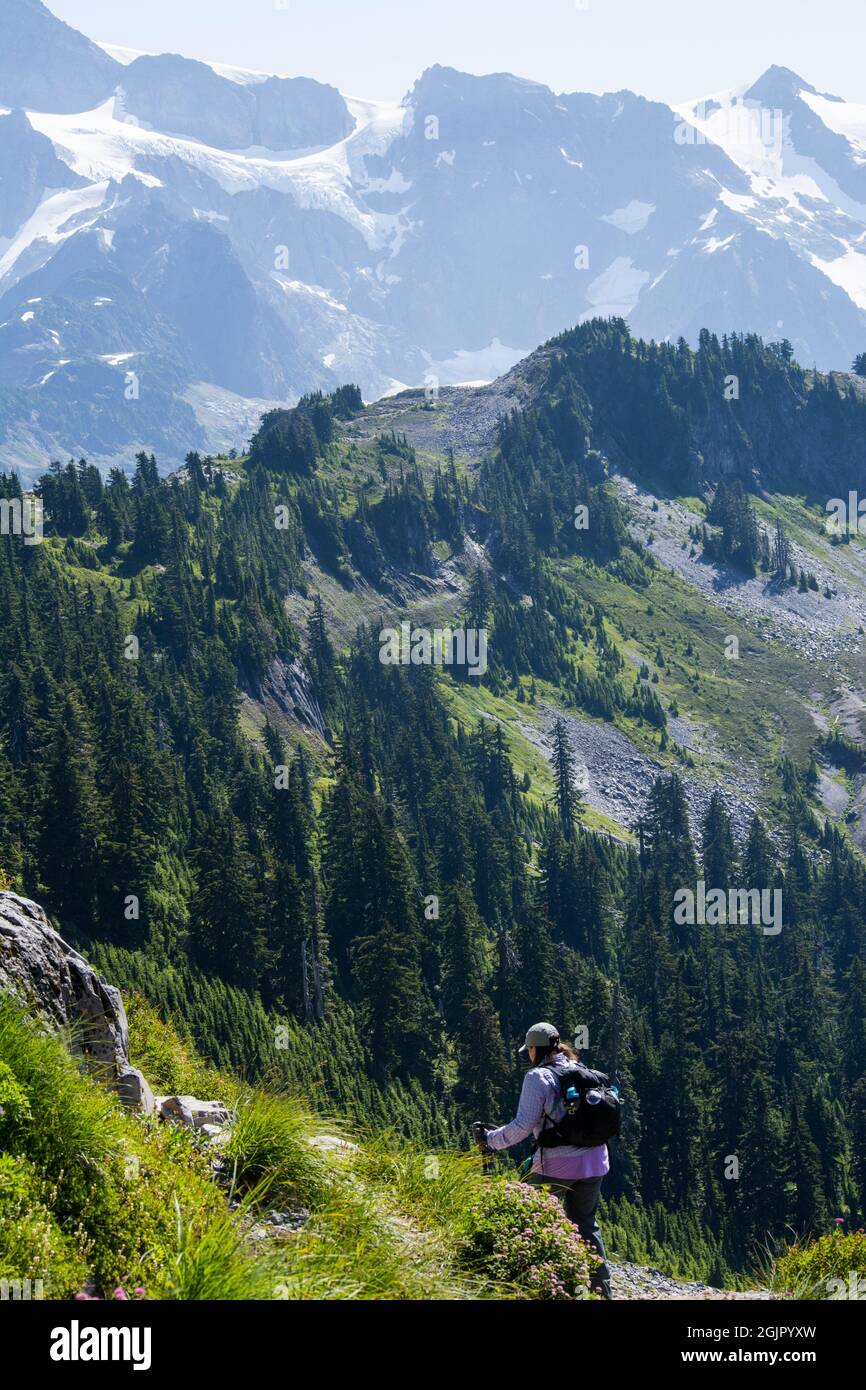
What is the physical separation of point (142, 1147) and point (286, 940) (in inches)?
3298

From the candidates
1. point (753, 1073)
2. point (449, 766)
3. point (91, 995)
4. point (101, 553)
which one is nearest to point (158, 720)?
point (449, 766)

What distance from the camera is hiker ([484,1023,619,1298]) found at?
14016 mm

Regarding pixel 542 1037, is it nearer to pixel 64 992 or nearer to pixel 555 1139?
pixel 555 1139

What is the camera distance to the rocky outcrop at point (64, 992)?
15586mm

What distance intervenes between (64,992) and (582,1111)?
285 inches

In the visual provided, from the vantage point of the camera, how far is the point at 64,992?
16766mm

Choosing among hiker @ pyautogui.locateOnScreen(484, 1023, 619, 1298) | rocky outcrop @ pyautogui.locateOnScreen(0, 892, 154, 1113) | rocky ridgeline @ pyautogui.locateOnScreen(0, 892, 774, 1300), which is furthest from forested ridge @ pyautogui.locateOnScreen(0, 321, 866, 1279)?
hiker @ pyautogui.locateOnScreen(484, 1023, 619, 1298)

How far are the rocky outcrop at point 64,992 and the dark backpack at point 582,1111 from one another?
5416mm

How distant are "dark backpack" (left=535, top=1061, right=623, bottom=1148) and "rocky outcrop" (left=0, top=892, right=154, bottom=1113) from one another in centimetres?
542

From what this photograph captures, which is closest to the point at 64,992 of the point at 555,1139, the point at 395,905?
the point at 555,1139

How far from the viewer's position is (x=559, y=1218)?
1331 cm
